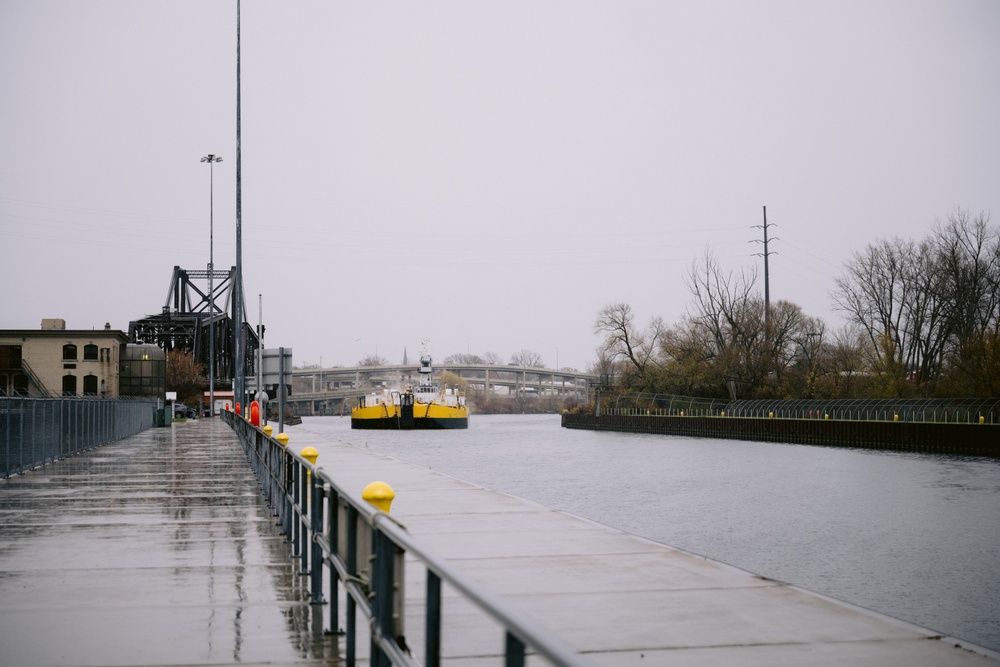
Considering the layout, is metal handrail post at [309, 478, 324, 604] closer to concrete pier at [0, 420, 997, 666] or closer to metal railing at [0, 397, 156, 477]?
concrete pier at [0, 420, 997, 666]

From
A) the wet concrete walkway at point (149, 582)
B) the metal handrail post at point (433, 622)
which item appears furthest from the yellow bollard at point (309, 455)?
the metal handrail post at point (433, 622)

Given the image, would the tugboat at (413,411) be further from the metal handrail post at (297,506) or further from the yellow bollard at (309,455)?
the yellow bollard at (309,455)

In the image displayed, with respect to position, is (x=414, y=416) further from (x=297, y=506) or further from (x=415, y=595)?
(x=415, y=595)

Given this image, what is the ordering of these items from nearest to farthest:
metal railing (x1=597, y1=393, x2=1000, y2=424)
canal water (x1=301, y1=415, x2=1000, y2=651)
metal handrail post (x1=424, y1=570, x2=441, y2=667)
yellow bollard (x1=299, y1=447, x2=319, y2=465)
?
metal handrail post (x1=424, y1=570, x2=441, y2=667), yellow bollard (x1=299, y1=447, x2=319, y2=465), canal water (x1=301, y1=415, x2=1000, y2=651), metal railing (x1=597, y1=393, x2=1000, y2=424)

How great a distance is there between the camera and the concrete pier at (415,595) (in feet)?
24.5

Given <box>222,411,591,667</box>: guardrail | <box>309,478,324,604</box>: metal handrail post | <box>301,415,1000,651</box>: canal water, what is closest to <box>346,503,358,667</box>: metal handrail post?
<box>222,411,591,667</box>: guardrail

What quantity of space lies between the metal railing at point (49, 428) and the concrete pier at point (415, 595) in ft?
19.4

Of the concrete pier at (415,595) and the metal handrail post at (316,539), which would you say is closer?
the concrete pier at (415,595)

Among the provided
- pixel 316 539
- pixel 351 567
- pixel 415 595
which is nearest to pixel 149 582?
pixel 316 539

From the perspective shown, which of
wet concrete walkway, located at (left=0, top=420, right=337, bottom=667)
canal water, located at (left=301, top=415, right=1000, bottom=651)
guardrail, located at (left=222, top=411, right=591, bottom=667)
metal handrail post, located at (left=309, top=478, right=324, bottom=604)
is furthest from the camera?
canal water, located at (left=301, top=415, right=1000, bottom=651)

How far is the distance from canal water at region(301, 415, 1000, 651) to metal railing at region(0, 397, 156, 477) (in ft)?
38.7

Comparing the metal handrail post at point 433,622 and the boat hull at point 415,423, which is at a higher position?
the metal handrail post at point 433,622

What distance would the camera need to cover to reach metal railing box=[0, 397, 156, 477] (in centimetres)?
2162

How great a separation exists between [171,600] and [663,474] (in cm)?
3080
